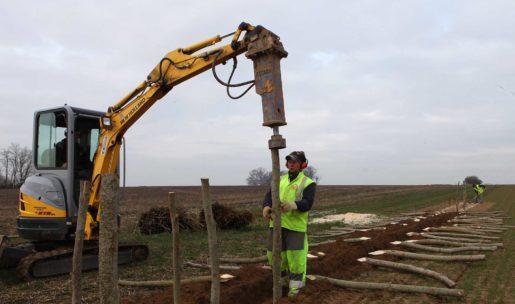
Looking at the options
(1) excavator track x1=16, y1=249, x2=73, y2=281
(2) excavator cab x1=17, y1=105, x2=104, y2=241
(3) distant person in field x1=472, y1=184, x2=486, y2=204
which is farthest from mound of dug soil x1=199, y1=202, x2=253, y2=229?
(3) distant person in field x1=472, y1=184, x2=486, y2=204

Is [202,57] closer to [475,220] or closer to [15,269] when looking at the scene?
[15,269]

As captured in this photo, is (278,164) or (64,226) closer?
(278,164)

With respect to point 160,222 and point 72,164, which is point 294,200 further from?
point 160,222

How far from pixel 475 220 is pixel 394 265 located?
32.6 feet

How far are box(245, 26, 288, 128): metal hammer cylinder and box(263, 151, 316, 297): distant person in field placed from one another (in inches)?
37.9

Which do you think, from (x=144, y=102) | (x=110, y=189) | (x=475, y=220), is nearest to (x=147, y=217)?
(x=144, y=102)

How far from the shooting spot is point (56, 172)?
27.9ft

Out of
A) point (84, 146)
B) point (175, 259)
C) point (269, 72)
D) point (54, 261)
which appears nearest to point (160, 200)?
point (84, 146)

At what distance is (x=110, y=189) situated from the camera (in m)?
4.39

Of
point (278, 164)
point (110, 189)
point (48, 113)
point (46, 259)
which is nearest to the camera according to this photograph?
point (110, 189)

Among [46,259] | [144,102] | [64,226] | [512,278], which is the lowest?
[512,278]

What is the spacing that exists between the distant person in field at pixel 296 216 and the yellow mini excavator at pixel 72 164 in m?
2.06

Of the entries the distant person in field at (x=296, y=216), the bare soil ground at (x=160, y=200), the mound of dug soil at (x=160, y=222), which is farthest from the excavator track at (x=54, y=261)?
the bare soil ground at (x=160, y=200)

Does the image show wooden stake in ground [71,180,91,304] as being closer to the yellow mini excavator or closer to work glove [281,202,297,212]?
work glove [281,202,297,212]
